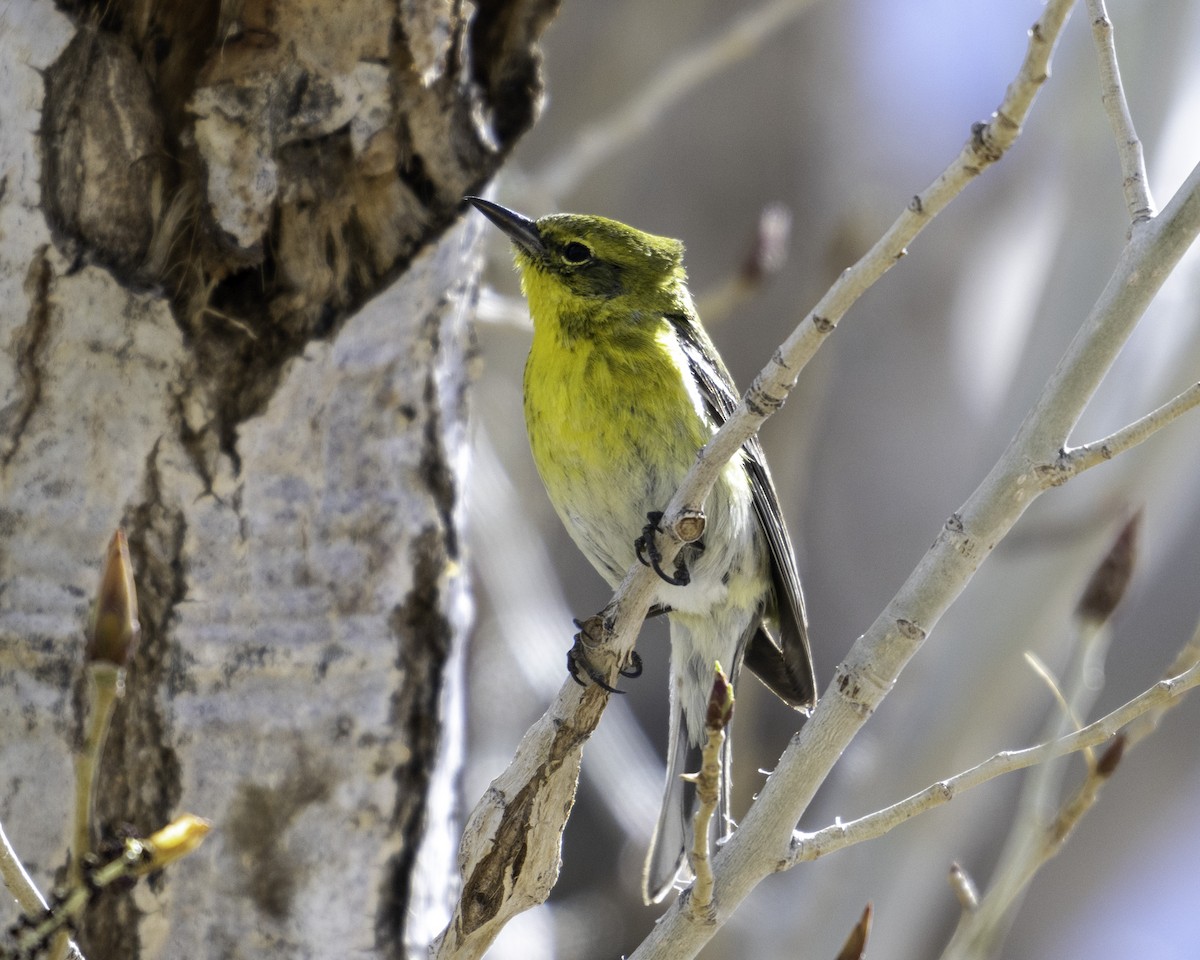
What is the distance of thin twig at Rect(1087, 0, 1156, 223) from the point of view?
1898mm

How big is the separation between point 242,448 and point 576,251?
1300 millimetres

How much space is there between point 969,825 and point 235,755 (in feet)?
9.46

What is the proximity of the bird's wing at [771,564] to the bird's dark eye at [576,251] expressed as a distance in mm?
293

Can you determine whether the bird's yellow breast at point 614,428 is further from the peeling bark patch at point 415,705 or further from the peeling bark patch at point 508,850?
the peeling bark patch at point 508,850

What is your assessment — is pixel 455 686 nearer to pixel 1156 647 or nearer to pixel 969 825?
pixel 969 825

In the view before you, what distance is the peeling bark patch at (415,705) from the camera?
2.77 meters

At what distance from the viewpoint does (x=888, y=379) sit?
7785 millimetres

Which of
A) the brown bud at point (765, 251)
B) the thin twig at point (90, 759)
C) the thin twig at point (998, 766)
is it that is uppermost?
the brown bud at point (765, 251)

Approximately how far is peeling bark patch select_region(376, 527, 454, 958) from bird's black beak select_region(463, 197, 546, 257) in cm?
78

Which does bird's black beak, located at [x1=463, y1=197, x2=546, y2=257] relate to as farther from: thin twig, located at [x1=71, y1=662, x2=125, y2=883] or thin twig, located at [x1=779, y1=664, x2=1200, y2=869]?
thin twig, located at [x1=71, y1=662, x2=125, y2=883]

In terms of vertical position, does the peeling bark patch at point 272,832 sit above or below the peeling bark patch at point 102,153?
below

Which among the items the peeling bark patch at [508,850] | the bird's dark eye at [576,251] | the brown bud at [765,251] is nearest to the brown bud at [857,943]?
the peeling bark patch at [508,850]

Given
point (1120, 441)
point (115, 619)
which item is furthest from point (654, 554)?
point (115, 619)

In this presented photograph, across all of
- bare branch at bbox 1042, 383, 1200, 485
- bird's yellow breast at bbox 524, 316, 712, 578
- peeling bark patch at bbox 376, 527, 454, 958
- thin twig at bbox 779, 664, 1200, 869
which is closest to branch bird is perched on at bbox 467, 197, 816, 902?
bird's yellow breast at bbox 524, 316, 712, 578
